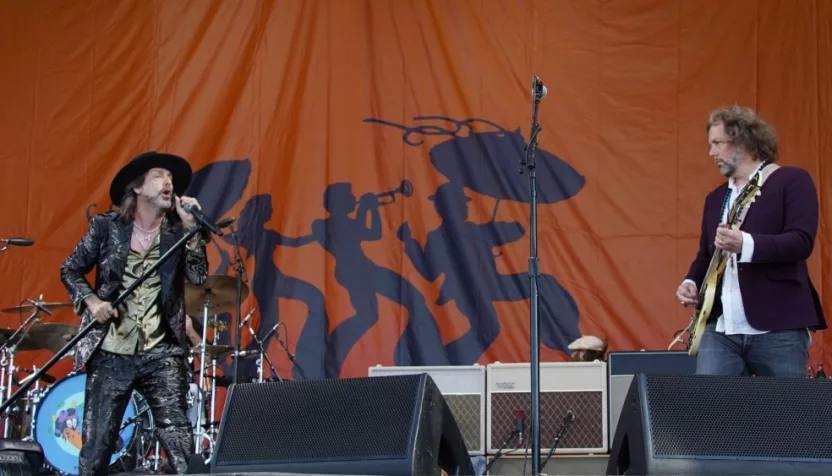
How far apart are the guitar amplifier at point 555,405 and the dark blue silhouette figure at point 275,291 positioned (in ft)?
4.38

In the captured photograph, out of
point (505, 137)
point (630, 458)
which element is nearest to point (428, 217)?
point (505, 137)

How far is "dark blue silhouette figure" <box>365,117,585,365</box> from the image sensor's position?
7.04 meters

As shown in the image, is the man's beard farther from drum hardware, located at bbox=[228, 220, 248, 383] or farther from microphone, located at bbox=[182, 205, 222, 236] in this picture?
drum hardware, located at bbox=[228, 220, 248, 383]

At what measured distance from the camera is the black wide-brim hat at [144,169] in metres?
4.61

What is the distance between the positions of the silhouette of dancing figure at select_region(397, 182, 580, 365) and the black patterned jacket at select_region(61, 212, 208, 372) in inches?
114

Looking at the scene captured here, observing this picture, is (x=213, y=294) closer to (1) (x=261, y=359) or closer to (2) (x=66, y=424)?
(1) (x=261, y=359)

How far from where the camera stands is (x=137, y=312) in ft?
14.1

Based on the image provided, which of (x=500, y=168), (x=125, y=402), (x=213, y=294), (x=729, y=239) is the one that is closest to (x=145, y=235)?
(x=125, y=402)

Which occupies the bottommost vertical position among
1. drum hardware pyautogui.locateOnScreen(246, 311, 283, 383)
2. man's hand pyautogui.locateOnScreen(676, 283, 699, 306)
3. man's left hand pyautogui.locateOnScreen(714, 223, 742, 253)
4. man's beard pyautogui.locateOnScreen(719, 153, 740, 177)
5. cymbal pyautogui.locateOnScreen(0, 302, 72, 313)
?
drum hardware pyautogui.locateOnScreen(246, 311, 283, 383)

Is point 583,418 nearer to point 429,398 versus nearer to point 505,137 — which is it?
point 505,137

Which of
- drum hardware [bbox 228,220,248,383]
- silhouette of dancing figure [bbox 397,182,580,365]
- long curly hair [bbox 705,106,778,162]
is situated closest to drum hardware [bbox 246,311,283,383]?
drum hardware [bbox 228,220,248,383]

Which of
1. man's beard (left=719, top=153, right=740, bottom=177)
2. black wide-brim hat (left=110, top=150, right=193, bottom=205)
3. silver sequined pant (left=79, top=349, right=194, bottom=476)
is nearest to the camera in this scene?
man's beard (left=719, top=153, right=740, bottom=177)

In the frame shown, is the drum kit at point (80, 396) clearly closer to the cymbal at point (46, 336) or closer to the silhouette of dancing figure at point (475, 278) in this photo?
the cymbal at point (46, 336)

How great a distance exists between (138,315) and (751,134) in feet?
8.62
